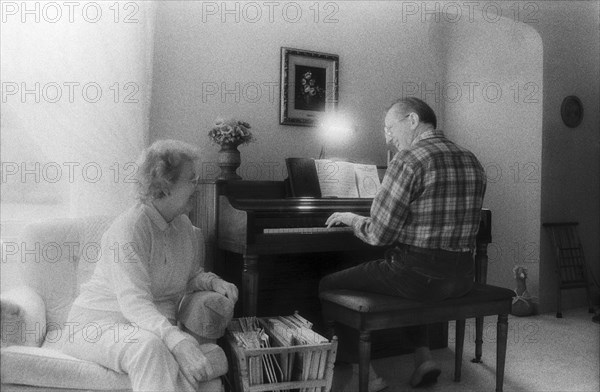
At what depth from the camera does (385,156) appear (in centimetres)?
417

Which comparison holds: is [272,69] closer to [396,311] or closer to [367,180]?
[367,180]

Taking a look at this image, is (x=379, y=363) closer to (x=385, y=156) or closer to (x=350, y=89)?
(x=385, y=156)

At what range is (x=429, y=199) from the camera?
8.14ft

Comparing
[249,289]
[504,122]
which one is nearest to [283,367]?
[249,289]

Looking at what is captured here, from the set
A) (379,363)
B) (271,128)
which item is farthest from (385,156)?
(379,363)

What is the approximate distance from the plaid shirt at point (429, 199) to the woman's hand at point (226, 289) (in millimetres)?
669

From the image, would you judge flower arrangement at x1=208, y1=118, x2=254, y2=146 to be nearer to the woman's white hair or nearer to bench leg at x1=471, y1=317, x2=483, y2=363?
the woman's white hair

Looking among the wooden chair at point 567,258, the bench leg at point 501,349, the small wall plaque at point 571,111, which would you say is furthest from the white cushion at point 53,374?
the small wall plaque at point 571,111

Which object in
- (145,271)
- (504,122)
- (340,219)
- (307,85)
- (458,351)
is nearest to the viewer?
(145,271)

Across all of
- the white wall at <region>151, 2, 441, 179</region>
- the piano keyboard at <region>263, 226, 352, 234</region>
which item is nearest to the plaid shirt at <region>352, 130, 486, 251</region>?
the piano keyboard at <region>263, 226, 352, 234</region>

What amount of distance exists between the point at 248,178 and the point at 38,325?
1.75 meters

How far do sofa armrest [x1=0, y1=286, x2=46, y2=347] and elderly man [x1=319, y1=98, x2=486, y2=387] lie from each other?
4.38ft

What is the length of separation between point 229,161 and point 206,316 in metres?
1.31

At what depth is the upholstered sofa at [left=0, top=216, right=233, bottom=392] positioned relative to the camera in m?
1.89
